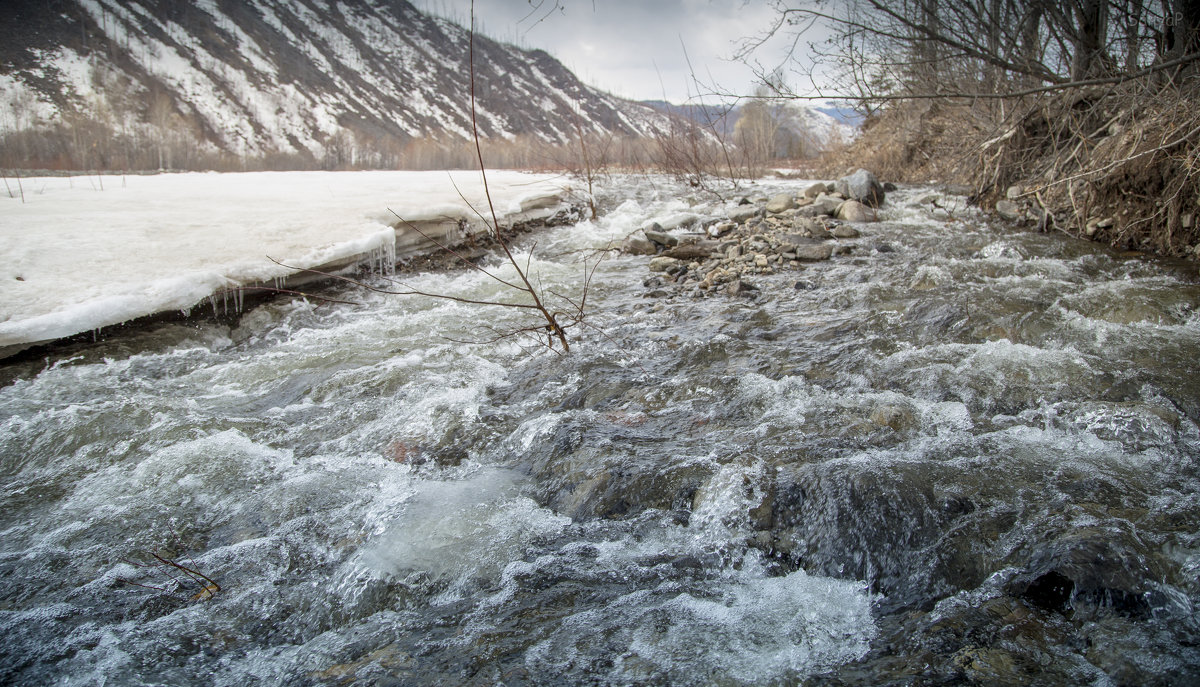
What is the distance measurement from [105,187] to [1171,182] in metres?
11.6

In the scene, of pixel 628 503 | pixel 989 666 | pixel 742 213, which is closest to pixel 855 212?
pixel 742 213

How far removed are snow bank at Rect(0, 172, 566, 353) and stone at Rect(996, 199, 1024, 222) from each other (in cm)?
607

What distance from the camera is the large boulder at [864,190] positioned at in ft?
28.8

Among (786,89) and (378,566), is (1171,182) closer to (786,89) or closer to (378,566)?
(786,89)

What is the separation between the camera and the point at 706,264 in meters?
6.21

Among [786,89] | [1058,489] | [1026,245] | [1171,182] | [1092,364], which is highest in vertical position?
[786,89]

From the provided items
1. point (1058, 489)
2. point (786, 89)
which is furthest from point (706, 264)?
point (1058, 489)

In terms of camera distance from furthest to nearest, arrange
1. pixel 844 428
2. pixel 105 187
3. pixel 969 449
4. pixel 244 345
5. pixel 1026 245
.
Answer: pixel 105 187 → pixel 1026 245 → pixel 244 345 → pixel 844 428 → pixel 969 449

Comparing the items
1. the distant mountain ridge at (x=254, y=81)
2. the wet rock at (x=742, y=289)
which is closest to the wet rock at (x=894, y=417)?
the wet rock at (x=742, y=289)

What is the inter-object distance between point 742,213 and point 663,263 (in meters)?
2.76

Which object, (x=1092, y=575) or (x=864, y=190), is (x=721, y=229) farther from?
(x=1092, y=575)

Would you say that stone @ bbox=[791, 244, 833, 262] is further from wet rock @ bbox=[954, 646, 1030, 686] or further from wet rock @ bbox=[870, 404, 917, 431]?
wet rock @ bbox=[954, 646, 1030, 686]

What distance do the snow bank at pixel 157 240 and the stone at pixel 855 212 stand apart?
4529 millimetres

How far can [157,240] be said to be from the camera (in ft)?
16.0
